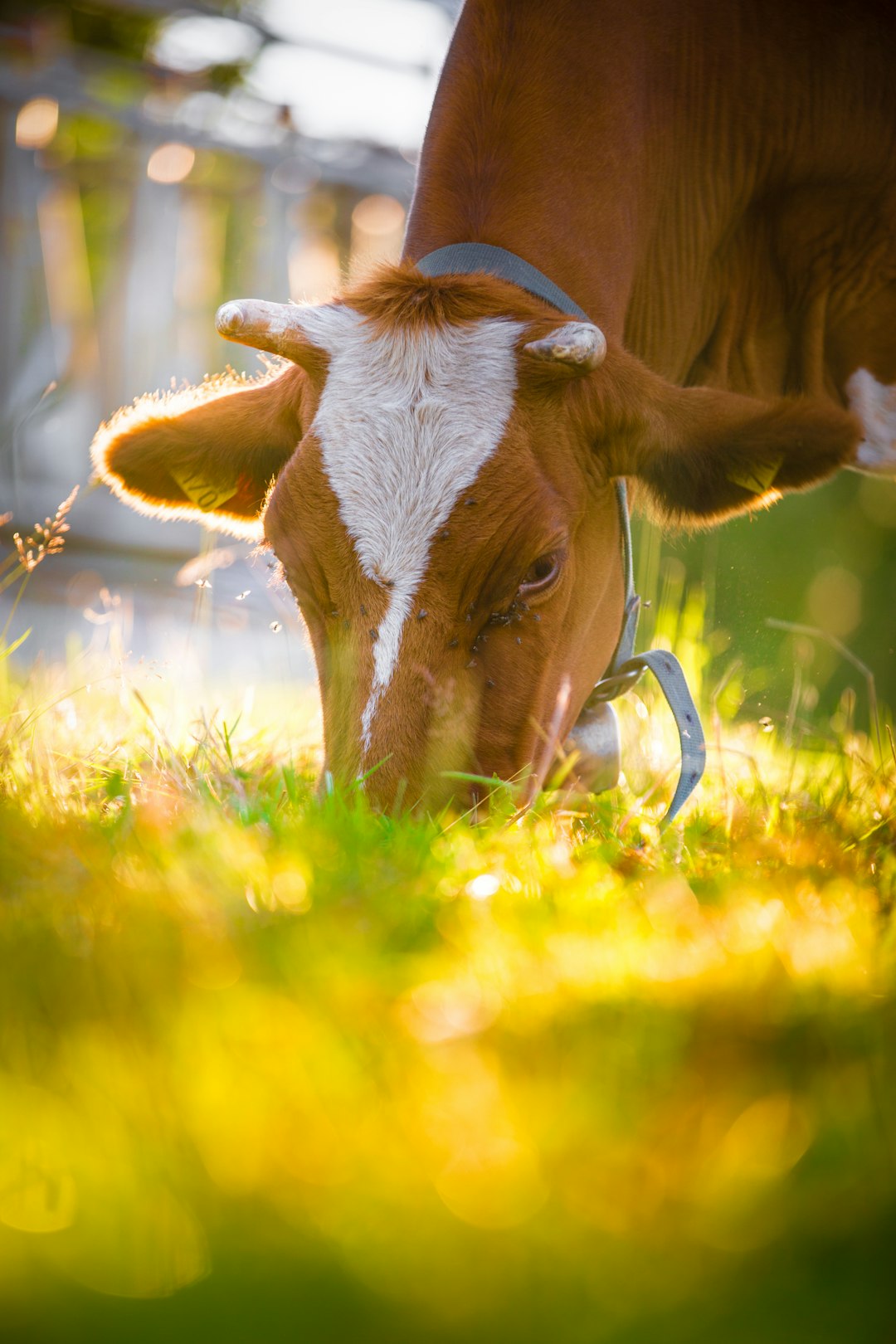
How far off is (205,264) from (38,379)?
2.06 m

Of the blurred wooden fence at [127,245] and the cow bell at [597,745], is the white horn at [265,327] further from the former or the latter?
the blurred wooden fence at [127,245]

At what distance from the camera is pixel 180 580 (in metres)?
3.21

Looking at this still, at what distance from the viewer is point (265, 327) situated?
8.14 ft

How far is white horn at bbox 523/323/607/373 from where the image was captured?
7.32 feet

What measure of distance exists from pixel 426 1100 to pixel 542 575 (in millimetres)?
1560

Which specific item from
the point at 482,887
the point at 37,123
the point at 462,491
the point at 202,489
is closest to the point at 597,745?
the point at 462,491

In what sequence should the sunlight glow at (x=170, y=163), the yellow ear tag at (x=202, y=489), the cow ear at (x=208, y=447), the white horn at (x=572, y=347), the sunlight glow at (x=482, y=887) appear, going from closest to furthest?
the sunlight glow at (x=482, y=887) < the white horn at (x=572, y=347) < the cow ear at (x=208, y=447) < the yellow ear tag at (x=202, y=489) < the sunlight glow at (x=170, y=163)

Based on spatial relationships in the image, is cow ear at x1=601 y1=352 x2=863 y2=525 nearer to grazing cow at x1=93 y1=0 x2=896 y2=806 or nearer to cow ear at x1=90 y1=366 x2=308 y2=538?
grazing cow at x1=93 y1=0 x2=896 y2=806

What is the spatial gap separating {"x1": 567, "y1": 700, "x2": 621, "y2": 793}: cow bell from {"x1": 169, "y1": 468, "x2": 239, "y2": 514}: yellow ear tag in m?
1.22

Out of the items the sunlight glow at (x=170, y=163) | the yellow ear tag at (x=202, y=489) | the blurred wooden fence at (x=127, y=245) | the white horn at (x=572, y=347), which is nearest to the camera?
the white horn at (x=572, y=347)

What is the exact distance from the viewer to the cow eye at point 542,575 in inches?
89.1

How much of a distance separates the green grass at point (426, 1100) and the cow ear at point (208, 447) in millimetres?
1446

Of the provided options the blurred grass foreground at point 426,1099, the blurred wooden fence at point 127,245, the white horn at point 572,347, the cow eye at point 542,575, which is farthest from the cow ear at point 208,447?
the blurred wooden fence at point 127,245

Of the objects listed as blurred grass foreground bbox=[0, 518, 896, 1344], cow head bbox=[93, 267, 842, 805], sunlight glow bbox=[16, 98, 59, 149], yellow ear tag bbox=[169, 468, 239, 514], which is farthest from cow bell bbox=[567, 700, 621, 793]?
sunlight glow bbox=[16, 98, 59, 149]
